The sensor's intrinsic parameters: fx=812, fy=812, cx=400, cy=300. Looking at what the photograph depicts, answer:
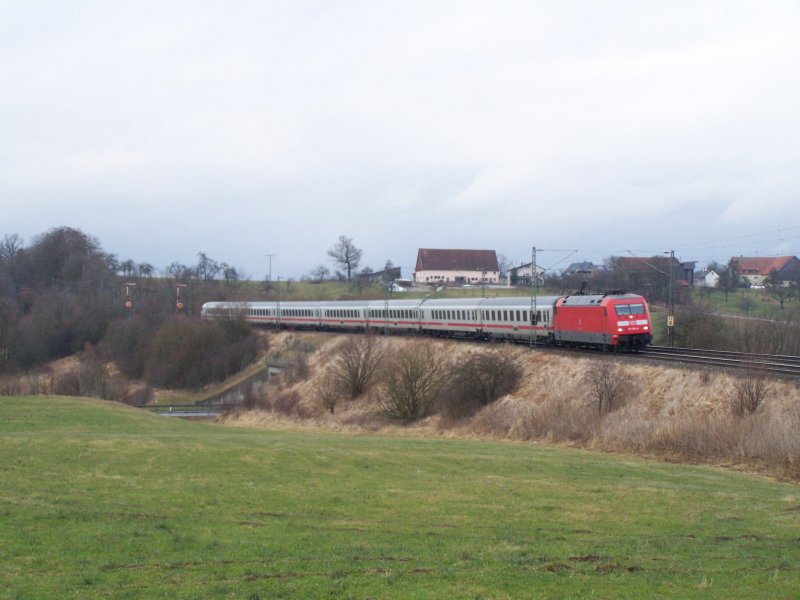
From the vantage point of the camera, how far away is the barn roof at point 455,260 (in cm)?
14550

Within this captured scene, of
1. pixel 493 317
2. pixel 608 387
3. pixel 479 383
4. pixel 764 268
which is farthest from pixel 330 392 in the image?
pixel 764 268

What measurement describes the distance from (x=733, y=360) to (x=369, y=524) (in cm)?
2639

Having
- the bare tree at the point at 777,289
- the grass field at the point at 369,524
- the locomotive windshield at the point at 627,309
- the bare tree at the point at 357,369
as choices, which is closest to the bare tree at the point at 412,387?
the bare tree at the point at 357,369

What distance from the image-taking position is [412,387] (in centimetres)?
4809

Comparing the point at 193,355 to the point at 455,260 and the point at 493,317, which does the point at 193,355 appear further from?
the point at 455,260

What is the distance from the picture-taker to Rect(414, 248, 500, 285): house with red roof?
14412 centimetres

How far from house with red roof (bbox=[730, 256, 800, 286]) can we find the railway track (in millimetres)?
52212

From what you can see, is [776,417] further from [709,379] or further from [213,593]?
[213,593]

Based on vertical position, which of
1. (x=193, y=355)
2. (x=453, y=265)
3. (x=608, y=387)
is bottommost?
(x=193, y=355)

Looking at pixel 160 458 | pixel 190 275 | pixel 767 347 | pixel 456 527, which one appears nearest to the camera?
pixel 456 527

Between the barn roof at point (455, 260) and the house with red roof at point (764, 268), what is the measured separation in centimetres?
4531

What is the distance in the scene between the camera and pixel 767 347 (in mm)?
45000

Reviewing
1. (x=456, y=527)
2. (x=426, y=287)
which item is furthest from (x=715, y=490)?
(x=426, y=287)

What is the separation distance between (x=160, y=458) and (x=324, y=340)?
58476 millimetres
